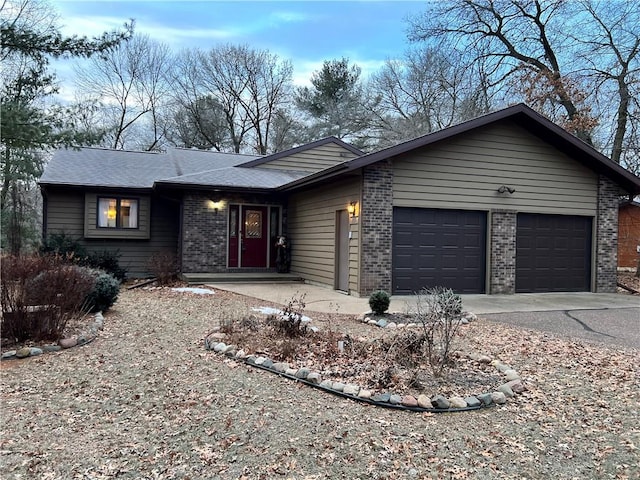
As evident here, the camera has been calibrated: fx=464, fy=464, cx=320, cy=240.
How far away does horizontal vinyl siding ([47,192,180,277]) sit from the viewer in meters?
13.0

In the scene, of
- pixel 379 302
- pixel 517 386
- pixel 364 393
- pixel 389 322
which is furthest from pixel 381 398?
pixel 379 302

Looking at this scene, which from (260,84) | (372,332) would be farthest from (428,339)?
(260,84)

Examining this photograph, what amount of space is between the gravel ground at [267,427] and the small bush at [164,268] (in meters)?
6.82

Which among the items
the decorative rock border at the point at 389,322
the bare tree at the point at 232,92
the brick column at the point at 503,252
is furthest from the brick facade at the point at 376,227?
the bare tree at the point at 232,92

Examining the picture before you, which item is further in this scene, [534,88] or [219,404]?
[534,88]

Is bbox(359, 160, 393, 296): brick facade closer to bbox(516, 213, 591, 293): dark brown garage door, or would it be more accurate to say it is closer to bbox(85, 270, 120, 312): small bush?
bbox(516, 213, 591, 293): dark brown garage door

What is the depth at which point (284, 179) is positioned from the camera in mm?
14320

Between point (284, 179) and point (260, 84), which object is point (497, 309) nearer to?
point (284, 179)

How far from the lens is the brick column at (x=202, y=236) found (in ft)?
40.9

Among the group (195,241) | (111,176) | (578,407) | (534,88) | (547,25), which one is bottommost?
(578,407)

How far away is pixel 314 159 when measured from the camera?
16359 mm

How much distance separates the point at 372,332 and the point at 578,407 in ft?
9.97

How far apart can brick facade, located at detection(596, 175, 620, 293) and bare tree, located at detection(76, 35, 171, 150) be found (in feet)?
76.2

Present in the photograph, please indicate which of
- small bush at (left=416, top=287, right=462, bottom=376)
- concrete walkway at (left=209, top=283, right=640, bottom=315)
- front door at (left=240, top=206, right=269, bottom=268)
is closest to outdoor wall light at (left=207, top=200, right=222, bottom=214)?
front door at (left=240, top=206, right=269, bottom=268)
